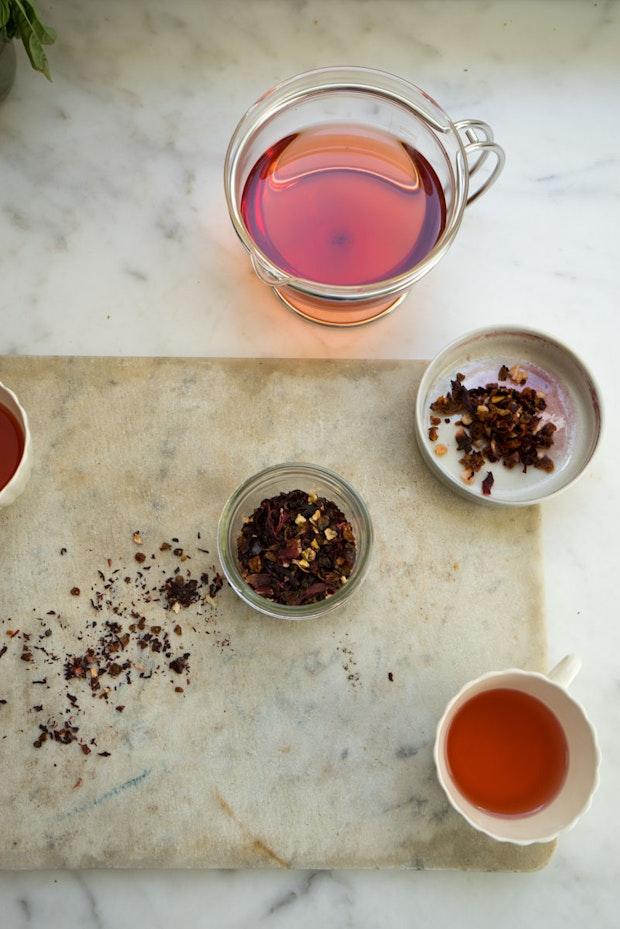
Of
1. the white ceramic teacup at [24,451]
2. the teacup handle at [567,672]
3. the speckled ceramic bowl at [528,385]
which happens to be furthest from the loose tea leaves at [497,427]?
the white ceramic teacup at [24,451]

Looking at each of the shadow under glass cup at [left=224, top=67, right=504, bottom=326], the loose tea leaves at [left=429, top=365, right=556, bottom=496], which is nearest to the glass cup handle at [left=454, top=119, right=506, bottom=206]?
the shadow under glass cup at [left=224, top=67, right=504, bottom=326]

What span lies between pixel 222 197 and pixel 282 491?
0.55 meters

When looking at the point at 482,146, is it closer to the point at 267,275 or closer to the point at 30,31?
the point at 267,275

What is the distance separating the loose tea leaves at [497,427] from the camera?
1.47 meters

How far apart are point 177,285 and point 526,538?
742 millimetres

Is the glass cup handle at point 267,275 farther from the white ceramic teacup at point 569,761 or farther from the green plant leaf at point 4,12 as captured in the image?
the white ceramic teacup at point 569,761

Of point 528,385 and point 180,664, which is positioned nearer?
point 180,664

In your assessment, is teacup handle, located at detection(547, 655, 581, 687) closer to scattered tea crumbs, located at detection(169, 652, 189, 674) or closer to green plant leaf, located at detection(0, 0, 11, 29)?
scattered tea crumbs, located at detection(169, 652, 189, 674)

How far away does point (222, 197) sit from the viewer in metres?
1.61

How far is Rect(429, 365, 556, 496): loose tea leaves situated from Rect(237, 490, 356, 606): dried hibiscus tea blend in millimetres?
230

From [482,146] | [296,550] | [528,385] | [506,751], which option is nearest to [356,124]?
[482,146]

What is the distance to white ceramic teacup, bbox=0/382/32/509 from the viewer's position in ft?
4.57

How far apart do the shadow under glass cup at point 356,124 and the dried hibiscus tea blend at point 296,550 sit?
0.33 m

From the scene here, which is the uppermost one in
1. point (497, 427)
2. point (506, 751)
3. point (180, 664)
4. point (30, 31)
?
point (30, 31)
